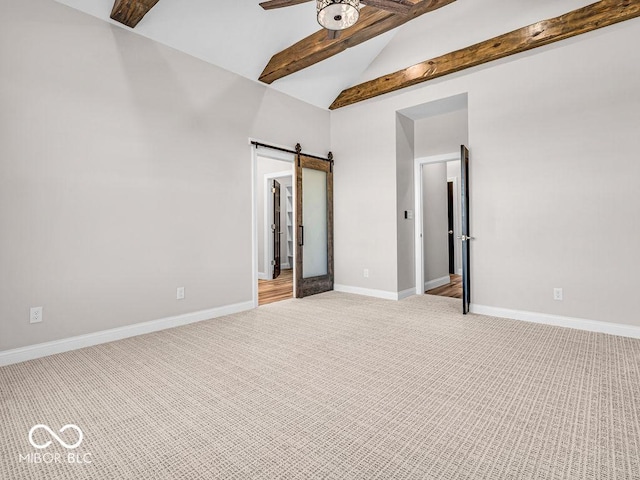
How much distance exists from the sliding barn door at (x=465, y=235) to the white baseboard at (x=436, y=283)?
157 cm

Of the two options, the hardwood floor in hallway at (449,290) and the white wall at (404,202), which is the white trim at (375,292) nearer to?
the white wall at (404,202)

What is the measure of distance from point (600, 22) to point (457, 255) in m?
4.64

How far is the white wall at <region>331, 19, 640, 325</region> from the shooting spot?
326 cm

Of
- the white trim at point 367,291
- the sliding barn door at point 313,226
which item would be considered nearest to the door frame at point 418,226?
the white trim at point 367,291

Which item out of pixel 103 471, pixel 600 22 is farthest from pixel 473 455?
pixel 600 22

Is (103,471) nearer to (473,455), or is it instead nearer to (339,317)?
(473,455)

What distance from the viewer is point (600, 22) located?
3.29m

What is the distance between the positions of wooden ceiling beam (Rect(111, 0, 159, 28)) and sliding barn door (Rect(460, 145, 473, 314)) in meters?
3.38

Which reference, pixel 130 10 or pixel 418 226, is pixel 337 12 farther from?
pixel 418 226

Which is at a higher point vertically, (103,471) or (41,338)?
(41,338)

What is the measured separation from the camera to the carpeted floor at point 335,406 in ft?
5.06

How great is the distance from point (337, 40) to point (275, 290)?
3752mm

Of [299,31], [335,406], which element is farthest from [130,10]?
[335,406]

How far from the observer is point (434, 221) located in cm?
606
